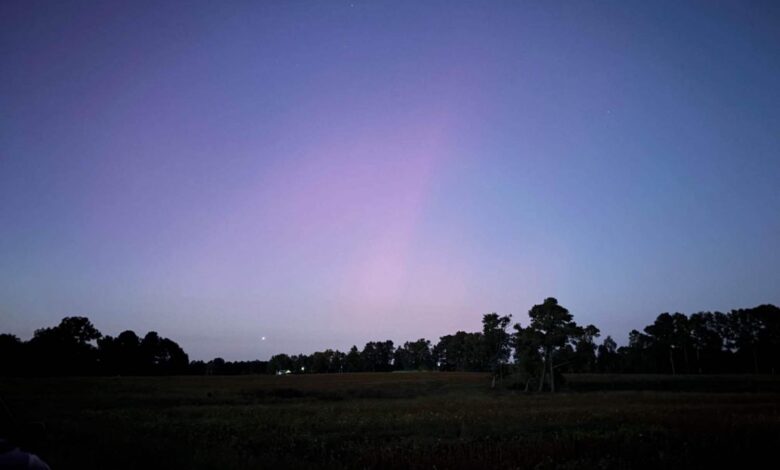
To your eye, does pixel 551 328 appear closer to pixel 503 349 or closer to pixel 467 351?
pixel 503 349

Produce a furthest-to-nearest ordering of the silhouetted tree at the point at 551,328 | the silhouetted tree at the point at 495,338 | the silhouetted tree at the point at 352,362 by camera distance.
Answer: the silhouetted tree at the point at 352,362 < the silhouetted tree at the point at 495,338 < the silhouetted tree at the point at 551,328

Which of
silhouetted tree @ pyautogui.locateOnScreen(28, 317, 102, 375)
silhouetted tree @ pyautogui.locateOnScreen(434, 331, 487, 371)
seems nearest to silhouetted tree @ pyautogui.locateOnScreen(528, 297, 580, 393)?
silhouetted tree @ pyautogui.locateOnScreen(434, 331, 487, 371)

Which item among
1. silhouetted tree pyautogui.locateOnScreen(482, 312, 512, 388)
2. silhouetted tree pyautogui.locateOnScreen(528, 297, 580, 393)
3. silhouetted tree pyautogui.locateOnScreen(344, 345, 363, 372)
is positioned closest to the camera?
silhouetted tree pyautogui.locateOnScreen(528, 297, 580, 393)

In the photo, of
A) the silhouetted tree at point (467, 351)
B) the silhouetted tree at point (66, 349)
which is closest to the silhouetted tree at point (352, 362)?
the silhouetted tree at point (467, 351)

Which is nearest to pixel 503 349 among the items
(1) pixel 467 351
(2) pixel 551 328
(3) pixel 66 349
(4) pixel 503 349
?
(4) pixel 503 349

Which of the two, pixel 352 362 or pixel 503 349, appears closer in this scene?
pixel 503 349

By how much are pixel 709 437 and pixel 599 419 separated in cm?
779

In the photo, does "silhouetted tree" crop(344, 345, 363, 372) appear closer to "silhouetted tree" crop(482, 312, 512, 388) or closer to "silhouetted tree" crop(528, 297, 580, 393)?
"silhouetted tree" crop(482, 312, 512, 388)

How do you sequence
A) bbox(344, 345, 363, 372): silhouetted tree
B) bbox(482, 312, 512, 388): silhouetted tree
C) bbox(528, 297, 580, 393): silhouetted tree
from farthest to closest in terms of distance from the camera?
bbox(344, 345, 363, 372): silhouetted tree, bbox(482, 312, 512, 388): silhouetted tree, bbox(528, 297, 580, 393): silhouetted tree

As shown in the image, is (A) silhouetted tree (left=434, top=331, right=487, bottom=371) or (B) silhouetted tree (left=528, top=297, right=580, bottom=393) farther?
(A) silhouetted tree (left=434, top=331, right=487, bottom=371)

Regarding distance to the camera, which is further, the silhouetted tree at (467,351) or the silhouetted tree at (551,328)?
the silhouetted tree at (467,351)

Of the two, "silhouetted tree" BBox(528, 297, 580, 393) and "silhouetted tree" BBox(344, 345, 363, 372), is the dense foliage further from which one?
"silhouetted tree" BBox(344, 345, 363, 372)

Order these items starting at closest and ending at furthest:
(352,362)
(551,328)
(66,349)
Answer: (551,328), (66,349), (352,362)

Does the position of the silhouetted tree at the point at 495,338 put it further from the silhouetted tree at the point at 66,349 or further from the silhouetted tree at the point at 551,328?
the silhouetted tree at the point at 66,349
